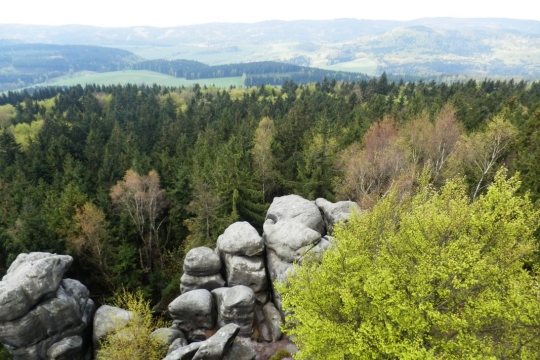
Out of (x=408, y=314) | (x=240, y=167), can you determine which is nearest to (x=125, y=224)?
(x=240, y=167)

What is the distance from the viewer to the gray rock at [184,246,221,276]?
36.5 metres

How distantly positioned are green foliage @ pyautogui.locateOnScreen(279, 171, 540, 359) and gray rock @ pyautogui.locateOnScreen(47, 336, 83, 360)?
23.8m

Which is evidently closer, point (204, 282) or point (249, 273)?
point (249, 273)

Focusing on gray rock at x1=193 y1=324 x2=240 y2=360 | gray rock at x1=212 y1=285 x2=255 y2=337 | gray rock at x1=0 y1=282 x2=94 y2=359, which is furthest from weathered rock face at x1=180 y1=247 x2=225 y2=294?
gray rock at x1=0 y1=282 x2=94 y2=359

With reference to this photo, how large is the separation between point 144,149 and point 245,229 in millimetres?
61226

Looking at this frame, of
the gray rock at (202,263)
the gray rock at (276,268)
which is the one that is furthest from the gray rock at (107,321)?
the gray rock at (276,268)

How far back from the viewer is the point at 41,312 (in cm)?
3291

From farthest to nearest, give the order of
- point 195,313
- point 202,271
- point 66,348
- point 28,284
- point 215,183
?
point 215,183 → point 202,271 → point 195,313 → point 66,348 → point 28,284

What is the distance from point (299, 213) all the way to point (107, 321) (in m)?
22.8

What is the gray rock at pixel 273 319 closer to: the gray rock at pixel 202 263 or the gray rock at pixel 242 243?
the gray rock at pixel 242 243

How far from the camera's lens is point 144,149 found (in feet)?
293

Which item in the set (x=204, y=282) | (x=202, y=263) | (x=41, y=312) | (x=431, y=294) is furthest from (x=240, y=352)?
(x=41, y=312)

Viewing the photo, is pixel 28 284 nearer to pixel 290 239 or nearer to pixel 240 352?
pixel 240 352

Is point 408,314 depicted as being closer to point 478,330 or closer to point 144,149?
point 478,330
